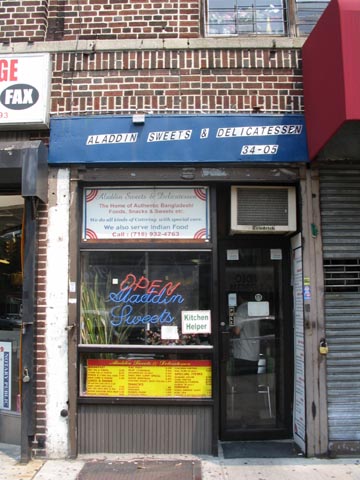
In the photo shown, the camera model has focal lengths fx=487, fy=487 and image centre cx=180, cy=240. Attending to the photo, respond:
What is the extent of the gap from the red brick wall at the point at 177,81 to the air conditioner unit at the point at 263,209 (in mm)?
881

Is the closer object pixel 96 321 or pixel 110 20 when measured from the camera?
pixel 96 321

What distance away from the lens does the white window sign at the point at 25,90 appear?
515 cm

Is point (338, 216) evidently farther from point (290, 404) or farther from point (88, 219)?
point (88, 219)

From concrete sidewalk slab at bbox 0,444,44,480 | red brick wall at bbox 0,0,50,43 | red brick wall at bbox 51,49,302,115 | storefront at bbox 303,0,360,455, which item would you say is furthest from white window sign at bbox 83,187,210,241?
concrete sidewalk slab at bbox 0,444,44,480

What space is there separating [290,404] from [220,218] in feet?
7.42

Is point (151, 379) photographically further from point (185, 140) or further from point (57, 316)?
point (185, 140)

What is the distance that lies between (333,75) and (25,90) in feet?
10.3

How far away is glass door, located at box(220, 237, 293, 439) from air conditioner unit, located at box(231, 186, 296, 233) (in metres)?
0.42

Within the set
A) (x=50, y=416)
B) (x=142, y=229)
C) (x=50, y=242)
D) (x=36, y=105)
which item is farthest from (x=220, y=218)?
(x=50, y=416)

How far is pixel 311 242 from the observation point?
5.12 metres

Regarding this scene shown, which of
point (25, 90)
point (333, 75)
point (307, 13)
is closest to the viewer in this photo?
point (333, 75)

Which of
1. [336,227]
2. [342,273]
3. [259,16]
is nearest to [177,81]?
[259,16]

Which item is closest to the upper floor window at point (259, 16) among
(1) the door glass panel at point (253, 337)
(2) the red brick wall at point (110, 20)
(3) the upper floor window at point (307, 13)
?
(3) the upper floor window at point (307, 13)

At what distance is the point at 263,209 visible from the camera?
536 centimetres
